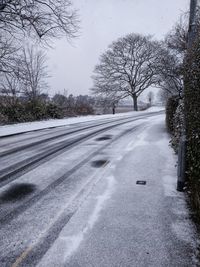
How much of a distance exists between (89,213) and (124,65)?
39.4 metres

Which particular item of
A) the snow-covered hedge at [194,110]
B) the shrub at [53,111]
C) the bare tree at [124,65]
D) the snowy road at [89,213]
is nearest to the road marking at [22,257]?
the snowy road at [89,213]

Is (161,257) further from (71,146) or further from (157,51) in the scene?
(157,51)

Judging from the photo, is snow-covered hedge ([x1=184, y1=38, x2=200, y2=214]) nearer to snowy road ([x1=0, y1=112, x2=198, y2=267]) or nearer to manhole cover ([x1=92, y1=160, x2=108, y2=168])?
snowy road ([x1=0, y1=112, x2=198, y2=267])

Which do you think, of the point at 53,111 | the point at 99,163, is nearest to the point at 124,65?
the point at 53,111

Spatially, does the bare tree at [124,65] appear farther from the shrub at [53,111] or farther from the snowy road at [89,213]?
the snowy road at [89,213]

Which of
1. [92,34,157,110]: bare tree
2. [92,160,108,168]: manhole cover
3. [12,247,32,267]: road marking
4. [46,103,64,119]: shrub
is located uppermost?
[92,34,157,110]: bare tree

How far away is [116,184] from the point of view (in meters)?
6.34

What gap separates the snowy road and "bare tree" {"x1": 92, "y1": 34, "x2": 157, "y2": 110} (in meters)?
34.1

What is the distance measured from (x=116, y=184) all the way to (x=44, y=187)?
175cm

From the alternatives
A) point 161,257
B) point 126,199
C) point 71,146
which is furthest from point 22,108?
point 161,257

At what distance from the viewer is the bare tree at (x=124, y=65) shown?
134ft

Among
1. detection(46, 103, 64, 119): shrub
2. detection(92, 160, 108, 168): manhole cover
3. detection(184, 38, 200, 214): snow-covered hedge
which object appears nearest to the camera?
detection(184, 38, 200, 214): snow-covered hedge

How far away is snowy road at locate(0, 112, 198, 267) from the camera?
3.54 meters

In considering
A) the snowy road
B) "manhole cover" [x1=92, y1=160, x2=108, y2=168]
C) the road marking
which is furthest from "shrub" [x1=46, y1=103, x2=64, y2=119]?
the road marking
